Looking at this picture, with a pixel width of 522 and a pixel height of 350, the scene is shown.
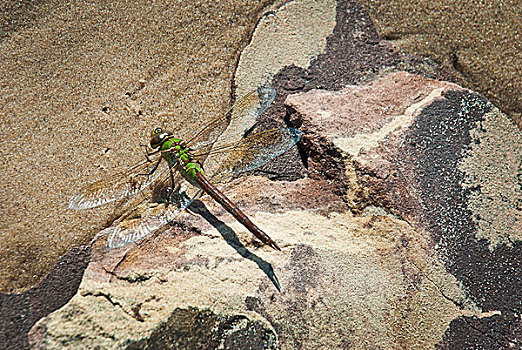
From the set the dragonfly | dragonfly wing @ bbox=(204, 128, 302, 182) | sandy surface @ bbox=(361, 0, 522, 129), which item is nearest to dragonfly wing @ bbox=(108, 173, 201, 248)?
the dragonfly

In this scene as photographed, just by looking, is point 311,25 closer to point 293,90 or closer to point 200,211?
point 293,90

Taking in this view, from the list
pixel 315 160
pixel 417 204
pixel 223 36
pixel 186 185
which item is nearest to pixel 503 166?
pixel 417 204

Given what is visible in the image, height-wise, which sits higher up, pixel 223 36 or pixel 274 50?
pixel 223 36

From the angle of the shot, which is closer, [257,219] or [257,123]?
[257,219]

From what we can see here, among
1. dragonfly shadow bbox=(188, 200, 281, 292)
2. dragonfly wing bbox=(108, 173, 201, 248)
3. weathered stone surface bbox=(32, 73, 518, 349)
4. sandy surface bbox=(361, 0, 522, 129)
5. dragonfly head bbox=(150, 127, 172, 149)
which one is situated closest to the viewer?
weathered stone surface bbox=(32, 73, 518, 349)

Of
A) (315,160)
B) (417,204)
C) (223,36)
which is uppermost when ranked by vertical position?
(223,36)

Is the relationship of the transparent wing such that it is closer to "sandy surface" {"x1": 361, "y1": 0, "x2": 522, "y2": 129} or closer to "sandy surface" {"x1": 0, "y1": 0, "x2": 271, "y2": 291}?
"sandy surface" {"x1": 0, "y1": 0, "x2": 271, "y2": 291}

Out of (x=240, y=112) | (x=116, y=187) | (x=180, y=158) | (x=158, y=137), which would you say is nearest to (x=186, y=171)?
(x=180, y=158)
